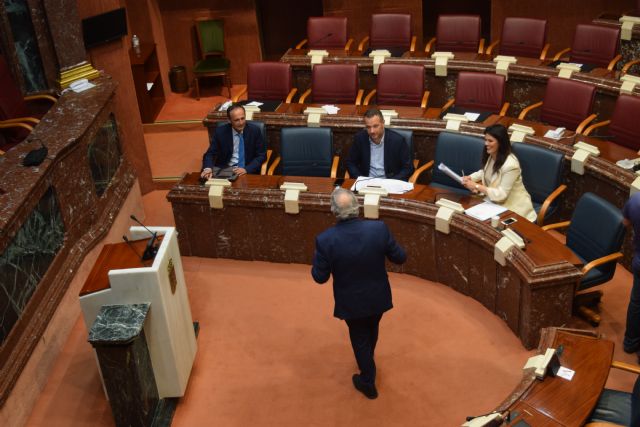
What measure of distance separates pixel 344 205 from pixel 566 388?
54.3 inches

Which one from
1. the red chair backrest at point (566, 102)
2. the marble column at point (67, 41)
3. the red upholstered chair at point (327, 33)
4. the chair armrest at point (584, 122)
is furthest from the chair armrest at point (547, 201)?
the marble column at point (67, 41)

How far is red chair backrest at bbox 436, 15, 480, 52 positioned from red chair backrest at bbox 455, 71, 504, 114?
5.11 feet

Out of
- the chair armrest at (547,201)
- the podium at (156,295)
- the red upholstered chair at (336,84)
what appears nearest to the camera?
the podium at (156,295)

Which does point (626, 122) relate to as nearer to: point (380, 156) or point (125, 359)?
point (380, 156)

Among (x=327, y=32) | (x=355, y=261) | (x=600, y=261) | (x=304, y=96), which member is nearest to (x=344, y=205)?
(x=355, y=261)

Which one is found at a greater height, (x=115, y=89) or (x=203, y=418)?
(x=115, y=89)

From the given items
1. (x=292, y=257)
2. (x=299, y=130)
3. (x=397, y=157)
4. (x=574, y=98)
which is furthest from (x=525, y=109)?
(x=292, y=257)

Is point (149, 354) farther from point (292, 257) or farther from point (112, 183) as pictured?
point (112, 183)

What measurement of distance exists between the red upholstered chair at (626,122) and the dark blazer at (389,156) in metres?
1.51

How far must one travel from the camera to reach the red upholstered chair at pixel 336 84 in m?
6.88

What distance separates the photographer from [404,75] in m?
6.75

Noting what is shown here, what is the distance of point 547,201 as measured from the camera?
521 centimetres

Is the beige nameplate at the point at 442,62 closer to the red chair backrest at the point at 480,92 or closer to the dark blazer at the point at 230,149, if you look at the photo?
the red chair backrest at the point at 480,92

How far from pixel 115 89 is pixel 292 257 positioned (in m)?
2.04
